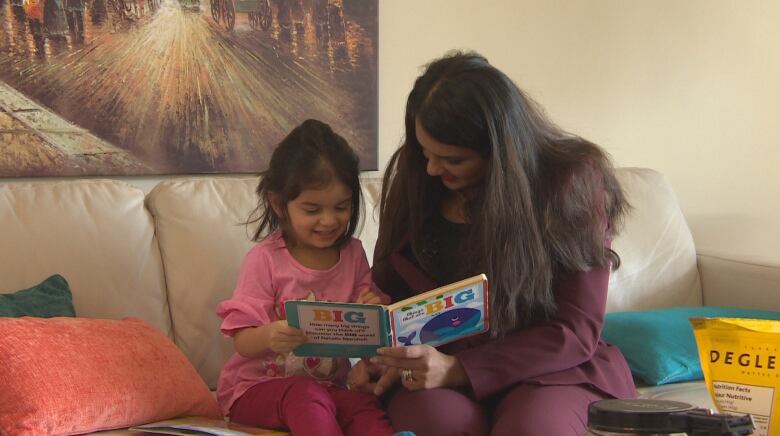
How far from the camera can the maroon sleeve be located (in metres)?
1.48

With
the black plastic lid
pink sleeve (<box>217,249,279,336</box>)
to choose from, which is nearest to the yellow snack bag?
the black plastic lid

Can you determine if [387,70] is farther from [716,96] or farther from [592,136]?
[716,96]

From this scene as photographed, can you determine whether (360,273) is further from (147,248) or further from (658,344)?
(658,344)

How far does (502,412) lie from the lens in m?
1.46

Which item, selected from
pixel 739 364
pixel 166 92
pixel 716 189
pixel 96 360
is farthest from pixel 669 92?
pixel 96 360

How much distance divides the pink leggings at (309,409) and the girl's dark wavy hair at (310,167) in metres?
0.34

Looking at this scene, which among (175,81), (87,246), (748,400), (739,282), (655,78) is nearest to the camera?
(748,400)

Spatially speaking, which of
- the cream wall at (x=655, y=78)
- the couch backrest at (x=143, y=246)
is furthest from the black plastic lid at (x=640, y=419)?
the cream wall at (x=655, y=78)

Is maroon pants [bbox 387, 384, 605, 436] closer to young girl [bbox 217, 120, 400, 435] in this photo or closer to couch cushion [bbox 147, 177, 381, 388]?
young girl [bbox 217, 120, 400, 435]

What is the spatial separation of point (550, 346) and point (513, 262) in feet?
0.53

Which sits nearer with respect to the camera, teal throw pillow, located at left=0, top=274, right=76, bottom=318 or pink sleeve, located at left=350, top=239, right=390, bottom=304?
teal throw pillow, located at left=0, top=274, right=76, bottom=318

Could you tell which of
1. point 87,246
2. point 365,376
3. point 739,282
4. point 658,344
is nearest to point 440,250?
point 365,376

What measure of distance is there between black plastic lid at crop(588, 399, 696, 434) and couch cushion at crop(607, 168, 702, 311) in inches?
56.8

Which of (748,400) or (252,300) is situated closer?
(748,400)
